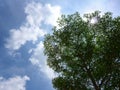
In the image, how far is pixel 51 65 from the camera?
56.7m

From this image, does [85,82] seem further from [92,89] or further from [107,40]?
[107,40]

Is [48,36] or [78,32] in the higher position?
[48,36]

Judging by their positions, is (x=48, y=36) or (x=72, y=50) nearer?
(x=72, y=50)

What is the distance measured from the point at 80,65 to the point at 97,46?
4.74 metres

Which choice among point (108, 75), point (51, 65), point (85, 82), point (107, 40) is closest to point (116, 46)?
point (107, 40)

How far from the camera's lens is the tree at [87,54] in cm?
5203

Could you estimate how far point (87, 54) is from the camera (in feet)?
174

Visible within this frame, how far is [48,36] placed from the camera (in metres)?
58.0

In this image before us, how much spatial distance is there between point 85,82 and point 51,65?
774 cm

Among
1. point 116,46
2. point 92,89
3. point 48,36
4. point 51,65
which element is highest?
point 48,36

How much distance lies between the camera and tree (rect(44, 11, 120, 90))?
52.0 metres

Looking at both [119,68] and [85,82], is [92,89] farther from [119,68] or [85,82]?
[119,68]

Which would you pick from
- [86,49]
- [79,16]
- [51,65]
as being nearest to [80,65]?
[86,49]

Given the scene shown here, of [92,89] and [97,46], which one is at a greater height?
[97,46]
